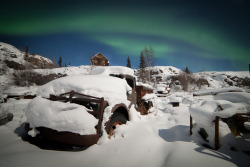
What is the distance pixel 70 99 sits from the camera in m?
2.19

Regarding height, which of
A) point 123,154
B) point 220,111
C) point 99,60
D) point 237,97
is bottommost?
point 123,154

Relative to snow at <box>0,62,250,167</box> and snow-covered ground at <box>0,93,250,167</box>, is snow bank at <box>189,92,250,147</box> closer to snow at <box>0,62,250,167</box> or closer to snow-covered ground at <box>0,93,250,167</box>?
snow at <box>0,62,250,167</box>

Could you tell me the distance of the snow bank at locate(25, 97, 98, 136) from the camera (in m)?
1.80

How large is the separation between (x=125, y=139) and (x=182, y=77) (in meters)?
40.3

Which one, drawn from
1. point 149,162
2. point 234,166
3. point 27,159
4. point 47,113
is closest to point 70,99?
point 47,113

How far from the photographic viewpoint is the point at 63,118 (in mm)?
1825

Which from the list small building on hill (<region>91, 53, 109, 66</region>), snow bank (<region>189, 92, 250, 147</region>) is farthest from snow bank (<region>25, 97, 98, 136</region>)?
small building on hill (<region>91, 53, 109, 66</region>)

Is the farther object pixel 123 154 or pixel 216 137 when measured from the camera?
pixel 216 137

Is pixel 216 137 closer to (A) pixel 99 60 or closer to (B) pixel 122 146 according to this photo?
(B) pixel 122 146

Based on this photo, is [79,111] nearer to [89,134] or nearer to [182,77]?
[89,134]

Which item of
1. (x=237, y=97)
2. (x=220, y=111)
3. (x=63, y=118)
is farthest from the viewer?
(x=237, y=97)

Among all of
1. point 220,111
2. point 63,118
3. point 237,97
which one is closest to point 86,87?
point 63,118

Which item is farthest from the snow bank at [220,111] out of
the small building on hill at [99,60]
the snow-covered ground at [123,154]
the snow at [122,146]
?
the small building on hill at [99,60]

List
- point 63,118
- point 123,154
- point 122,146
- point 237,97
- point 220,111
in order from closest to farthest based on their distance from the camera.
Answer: point 63,118
point 123,154
point 220,111
point 122,146
point 237,97
